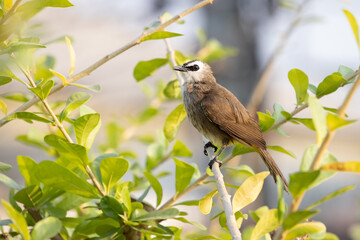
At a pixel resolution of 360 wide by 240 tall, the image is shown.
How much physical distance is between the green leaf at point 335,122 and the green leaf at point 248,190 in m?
0.28

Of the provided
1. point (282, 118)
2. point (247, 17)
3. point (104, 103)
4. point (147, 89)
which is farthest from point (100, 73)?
point (282, 118)

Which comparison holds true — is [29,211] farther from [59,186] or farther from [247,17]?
[247,17]

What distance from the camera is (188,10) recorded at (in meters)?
1.05

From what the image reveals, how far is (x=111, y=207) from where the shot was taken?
913 millimetres

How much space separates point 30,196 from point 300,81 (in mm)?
682

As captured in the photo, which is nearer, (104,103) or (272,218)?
(272,218)

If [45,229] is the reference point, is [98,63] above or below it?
above

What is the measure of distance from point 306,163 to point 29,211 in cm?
60

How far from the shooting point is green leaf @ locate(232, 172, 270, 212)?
0.88 meters

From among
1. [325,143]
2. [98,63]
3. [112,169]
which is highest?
[98,63]

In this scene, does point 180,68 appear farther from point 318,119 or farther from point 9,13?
point 318,119

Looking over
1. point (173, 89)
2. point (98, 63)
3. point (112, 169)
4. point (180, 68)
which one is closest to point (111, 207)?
point (112, 169)

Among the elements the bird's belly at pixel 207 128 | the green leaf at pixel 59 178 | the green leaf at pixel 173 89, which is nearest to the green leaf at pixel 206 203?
the green leaf at pixel 59 178

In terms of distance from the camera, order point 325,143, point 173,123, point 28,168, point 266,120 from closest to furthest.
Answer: point 325,143, point 28,168, point 266,120, point 173,123
